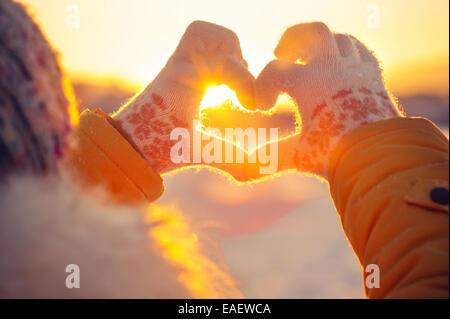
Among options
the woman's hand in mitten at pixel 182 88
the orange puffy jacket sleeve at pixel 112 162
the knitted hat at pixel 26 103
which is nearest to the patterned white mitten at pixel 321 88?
the woman's hand in mitten at pixel 182 88

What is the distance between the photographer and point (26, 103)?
228mm

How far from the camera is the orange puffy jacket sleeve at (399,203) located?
38 centimetres

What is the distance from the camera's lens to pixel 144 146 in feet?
2.38

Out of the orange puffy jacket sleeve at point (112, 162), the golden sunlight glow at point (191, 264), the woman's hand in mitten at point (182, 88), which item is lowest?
the golden sunlight glow at point (191, 264)

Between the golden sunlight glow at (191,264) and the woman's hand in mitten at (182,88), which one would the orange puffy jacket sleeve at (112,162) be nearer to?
the woman's hand in mitten at (182,88)

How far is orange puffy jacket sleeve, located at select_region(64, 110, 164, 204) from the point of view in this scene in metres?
0.62

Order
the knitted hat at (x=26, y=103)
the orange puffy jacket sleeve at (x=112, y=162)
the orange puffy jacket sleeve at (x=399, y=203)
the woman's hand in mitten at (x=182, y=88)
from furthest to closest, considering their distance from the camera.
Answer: the woman's hand in mitten at (x=182, y=88) → the orange puffy jacket sleeve at (x=112, y=162) → the orange puffy jacket sleeve at (x=399, y=203) → the knitted hat at (x=26, y=103)

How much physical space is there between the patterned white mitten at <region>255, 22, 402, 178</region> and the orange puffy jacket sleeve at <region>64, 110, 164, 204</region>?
0.28m

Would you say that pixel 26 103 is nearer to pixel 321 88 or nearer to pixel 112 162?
pixel 112 162

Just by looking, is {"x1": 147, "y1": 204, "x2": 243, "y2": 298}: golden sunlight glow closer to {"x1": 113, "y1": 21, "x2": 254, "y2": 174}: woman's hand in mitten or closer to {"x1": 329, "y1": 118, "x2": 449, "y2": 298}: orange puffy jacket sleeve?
{"x1": 329, "y1": 118, "x2": 449, "y2": 298}: orange puffy jacket sleeve

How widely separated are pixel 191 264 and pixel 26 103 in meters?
0.19

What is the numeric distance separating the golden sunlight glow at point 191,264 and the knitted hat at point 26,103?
0.11 meters

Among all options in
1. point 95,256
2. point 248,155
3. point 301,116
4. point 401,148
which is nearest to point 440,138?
point 401,148

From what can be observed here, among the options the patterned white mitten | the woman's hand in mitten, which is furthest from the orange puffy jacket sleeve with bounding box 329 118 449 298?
the woman's hand in mitten
